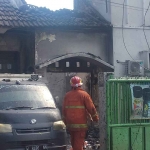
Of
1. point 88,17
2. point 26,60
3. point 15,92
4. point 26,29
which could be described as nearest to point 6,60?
point 26,60

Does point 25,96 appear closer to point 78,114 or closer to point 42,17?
point 78,114

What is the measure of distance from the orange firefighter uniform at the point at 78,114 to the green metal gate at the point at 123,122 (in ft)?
1.41

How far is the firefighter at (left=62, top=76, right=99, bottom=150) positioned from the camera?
24.5 feet

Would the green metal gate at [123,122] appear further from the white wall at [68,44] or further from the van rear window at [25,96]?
the white wall at [68,44]

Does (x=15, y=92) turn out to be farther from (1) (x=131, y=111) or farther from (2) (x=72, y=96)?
(1) (x=131, y=111)

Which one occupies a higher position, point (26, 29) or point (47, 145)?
point (26, 29)

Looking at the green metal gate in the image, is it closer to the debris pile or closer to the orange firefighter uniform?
the orange firefighter uniform

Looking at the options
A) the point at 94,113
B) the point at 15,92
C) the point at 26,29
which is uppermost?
the point at 26,29

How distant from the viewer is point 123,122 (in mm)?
7625

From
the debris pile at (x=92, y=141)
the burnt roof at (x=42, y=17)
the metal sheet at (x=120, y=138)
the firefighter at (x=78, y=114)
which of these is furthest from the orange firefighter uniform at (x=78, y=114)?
the burnt roof at (x=42, y=17)

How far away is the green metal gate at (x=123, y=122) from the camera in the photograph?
7.52m

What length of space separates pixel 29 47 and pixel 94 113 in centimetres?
527

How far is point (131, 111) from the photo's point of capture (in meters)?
7.64

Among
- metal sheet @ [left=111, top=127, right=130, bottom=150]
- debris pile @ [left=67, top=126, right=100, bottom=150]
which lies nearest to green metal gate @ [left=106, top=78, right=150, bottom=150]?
metal sheet @ [left=111, top=127, right=130, bottom=150]
